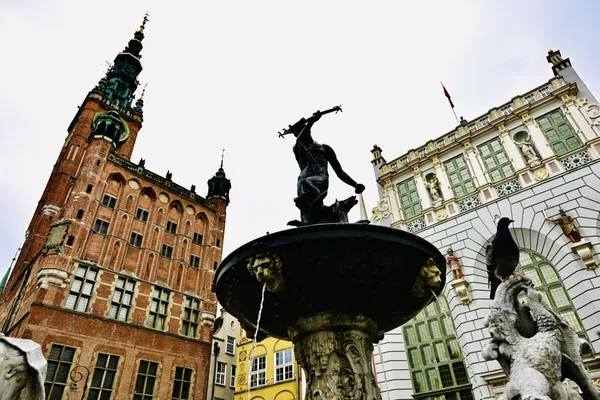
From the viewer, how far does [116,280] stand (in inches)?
866

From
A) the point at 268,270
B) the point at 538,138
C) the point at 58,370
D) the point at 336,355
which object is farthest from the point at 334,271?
the point at 58,370

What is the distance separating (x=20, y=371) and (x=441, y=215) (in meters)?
16.8

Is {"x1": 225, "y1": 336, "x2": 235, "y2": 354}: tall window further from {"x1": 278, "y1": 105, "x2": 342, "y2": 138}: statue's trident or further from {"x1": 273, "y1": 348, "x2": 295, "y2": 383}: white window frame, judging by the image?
{"x1": 278, "y1": 105, "x2": 342, "y2": 138}: statue's trident

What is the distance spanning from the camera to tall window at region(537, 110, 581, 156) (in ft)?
49.4

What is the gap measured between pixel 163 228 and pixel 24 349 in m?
24.2

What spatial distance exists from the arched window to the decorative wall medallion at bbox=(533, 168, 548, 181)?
3256 mm

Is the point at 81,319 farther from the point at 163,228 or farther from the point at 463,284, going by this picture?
the point at 463,284

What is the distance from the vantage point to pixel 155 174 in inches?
1107

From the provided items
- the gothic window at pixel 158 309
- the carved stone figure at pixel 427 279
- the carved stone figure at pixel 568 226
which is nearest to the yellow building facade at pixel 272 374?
the gothic window at pixel 158 309

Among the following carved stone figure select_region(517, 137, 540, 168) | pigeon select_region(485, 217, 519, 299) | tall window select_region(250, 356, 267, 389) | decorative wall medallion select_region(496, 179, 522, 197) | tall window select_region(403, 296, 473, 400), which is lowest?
pigeon select_region(485, 217, 519, 299)

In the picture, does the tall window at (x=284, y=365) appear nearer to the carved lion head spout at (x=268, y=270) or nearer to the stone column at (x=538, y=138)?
the stone column at (x=538, y=138)

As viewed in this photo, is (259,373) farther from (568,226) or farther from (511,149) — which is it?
(511,149)

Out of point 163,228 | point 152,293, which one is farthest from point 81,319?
point 163,228

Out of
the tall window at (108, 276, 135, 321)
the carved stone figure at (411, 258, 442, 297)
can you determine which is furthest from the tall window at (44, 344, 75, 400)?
the carved stone figure at (411, 258, 442, 297)
